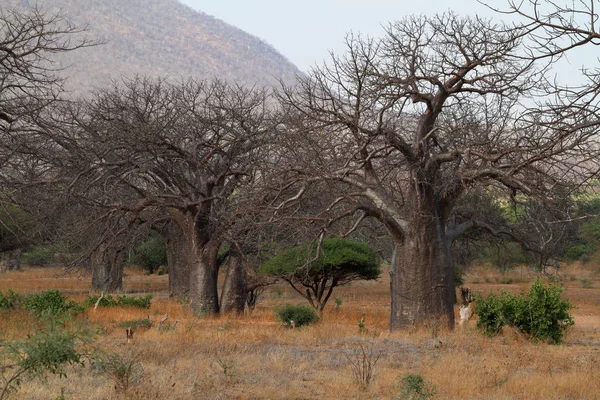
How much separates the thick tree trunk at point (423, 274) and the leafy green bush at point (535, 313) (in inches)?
35.9

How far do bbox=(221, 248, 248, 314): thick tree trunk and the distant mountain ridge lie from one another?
4102 inches

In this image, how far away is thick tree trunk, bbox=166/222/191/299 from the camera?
85.4 feet

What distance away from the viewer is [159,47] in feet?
529

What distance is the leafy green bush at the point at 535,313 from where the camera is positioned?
1415 centimetres

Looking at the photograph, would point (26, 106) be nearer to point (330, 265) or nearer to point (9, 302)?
point (9, 302)

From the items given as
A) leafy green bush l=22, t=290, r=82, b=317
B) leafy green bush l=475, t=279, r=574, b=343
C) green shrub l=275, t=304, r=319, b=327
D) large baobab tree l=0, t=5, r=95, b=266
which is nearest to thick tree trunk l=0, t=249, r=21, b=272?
large baobab tree l=0, t=5, r=95, b=266

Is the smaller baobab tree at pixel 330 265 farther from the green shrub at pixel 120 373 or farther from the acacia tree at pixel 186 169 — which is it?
the green shrub at pixel 120 373

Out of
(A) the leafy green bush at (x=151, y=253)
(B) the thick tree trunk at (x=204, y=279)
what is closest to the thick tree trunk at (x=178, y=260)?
(B) the thick tree trunk at (x=204, y=279)

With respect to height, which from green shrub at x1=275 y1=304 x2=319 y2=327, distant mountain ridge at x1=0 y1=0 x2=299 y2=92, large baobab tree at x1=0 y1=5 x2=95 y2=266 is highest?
distant mountain ridge at x1=0 y1=0 x2=299 y2=92

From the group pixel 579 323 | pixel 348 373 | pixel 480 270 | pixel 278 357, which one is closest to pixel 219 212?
pixel 278 357

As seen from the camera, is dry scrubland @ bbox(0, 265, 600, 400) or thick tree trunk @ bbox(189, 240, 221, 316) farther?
thick tree trunk @ bbox(189, 240, 221, 316)

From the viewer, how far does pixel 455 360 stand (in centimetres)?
1076

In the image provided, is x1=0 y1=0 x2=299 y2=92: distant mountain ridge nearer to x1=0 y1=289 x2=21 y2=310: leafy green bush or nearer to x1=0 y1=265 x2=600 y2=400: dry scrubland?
x1=0 y1=289 x2=21 y2=310: leafy green bush

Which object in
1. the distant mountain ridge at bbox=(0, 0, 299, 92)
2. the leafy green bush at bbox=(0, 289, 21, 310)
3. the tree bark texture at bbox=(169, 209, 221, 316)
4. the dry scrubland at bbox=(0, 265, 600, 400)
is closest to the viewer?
the dry scrubland at bbox=(0, 265, 600, 400)
